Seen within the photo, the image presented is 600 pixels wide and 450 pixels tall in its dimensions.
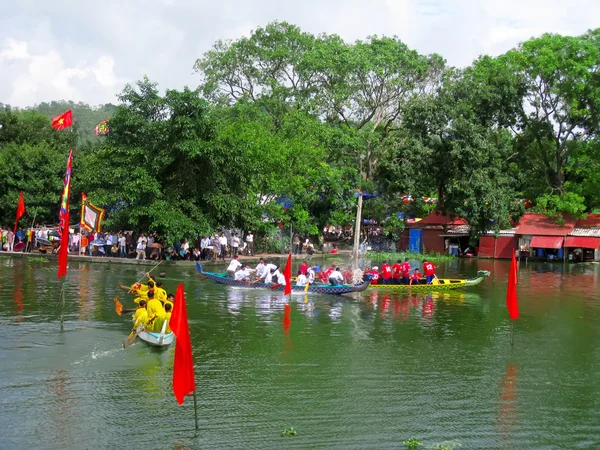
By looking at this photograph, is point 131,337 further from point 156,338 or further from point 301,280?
point 301,280

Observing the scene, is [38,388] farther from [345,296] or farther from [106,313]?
[345,296]

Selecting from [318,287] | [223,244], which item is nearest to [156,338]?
[318,287]

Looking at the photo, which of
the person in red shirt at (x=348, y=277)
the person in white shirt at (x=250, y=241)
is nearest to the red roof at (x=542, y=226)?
the person in white shirt at (x=250, y=241)

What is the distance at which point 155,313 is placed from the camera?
16.2 m

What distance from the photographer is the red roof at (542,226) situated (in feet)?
151

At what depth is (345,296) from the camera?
1007 inches

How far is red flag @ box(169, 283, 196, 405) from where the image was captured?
33.2ft

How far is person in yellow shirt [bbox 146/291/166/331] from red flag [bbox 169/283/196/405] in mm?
5966

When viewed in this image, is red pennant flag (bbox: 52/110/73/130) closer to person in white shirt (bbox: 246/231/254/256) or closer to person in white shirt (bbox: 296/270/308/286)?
person in white shirt (bbox: 246/231/254/256)

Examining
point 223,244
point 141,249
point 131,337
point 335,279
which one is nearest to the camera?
point 131,337

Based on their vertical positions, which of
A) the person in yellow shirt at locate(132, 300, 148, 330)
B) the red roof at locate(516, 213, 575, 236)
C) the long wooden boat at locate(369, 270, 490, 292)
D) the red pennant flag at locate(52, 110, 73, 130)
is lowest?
the person in yellow shirt at locate(132, 300, 148, 330)

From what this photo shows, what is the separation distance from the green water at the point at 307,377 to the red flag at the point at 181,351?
3.01ft

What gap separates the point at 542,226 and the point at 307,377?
37.3 meters

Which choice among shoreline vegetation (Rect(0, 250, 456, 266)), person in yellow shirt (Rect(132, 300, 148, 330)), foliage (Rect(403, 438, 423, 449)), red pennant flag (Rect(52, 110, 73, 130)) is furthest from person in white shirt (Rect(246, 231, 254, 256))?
foliage (Rect(403, 438, 423, 449))
